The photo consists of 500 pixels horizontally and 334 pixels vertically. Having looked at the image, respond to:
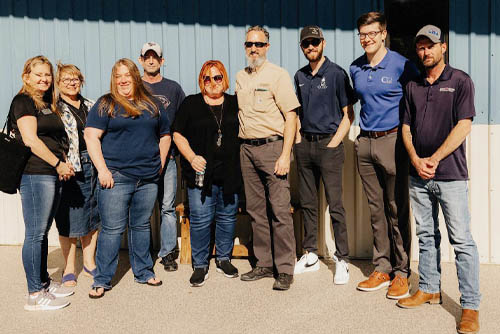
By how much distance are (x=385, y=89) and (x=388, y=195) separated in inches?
33.6

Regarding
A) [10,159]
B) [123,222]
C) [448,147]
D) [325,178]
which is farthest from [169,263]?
[448,147]

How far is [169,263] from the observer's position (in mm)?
5238

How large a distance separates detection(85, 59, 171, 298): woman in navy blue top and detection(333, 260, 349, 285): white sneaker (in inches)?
66.8

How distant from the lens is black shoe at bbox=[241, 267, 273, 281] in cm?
489

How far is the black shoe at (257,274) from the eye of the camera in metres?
4.89

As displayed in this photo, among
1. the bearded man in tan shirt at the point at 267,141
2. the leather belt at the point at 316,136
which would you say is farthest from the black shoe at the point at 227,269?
the leather belt at the point at 316,136

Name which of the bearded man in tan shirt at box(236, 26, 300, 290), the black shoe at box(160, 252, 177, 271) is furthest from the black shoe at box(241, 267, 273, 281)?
the black shoe at box(160, 252, 177, 271)

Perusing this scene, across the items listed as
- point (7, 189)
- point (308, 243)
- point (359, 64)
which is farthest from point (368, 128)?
point (7, 189)

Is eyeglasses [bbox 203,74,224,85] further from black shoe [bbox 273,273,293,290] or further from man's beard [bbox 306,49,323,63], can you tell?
black shoe [bbox 273,273,293,290]

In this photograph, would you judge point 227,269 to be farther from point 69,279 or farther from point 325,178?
point 69,279

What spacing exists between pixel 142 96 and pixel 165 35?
4.87ft

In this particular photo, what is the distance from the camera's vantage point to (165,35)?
576 centimetres

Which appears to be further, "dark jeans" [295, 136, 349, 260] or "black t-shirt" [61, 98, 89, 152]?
"dark jeans" [295, 136, 349, 260]

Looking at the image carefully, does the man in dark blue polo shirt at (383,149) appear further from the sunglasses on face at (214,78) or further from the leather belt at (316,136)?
the sunglasses on face at (214,78)
